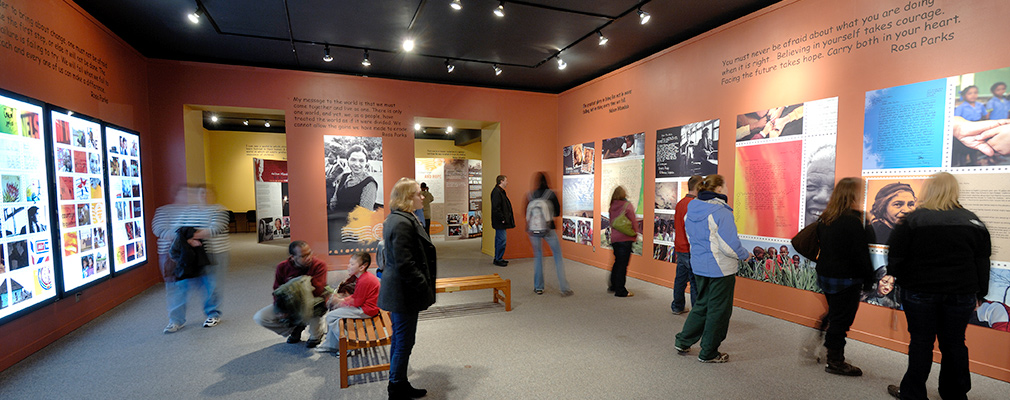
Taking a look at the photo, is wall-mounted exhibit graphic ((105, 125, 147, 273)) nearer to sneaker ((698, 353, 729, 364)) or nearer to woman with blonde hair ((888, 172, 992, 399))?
sneaker ((698, 353, 729, 364))

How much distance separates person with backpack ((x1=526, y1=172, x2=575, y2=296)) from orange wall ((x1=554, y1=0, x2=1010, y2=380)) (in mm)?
1536

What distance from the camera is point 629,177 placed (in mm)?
6449

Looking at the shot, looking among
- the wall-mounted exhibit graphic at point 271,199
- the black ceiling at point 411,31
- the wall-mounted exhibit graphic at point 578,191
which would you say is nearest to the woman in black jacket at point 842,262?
the black ceiling at point 411,31

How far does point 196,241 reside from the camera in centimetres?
414

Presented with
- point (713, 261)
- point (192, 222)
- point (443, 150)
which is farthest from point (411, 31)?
point (443, 150)

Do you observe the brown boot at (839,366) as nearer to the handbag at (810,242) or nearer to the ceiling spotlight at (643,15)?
the handbag at (810,242)

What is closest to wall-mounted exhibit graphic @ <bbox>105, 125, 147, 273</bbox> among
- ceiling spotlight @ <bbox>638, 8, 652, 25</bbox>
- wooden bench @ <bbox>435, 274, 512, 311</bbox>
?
wooden bench @ <bbox>435, 274, 512, 311</bbox>

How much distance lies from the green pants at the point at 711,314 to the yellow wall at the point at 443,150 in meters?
9.71

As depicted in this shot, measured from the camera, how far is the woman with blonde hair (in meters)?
2.41

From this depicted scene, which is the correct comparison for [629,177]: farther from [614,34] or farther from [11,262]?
[11,262]

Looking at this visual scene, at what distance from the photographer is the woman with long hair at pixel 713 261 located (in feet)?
10.3

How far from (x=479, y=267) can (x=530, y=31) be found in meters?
4.10

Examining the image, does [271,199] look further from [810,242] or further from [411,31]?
[810,242]

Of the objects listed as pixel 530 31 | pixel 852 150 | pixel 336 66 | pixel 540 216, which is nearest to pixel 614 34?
pixel 530 31
